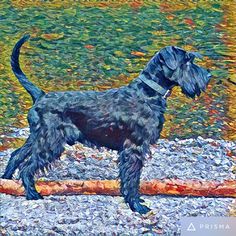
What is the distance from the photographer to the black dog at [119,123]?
3104 millimetres

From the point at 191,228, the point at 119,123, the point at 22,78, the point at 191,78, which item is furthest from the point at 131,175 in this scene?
the point at 22,78

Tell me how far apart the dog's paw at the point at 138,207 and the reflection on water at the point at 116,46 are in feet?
1.00

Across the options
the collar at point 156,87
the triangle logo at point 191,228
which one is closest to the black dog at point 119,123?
→ the collar at point 156,87

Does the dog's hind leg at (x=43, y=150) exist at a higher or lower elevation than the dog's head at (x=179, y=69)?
lower

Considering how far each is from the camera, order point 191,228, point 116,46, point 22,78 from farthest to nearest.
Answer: point 116,46
point 22,78
point 191,228

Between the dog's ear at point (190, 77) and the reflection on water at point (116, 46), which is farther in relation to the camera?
the reflection on water at point (116, 46)

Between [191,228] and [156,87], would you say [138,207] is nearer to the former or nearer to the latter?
[191,228]

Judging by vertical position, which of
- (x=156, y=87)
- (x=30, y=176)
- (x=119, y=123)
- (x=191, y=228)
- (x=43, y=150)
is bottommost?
(x=191, y=228)

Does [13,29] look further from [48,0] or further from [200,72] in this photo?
[200,72]

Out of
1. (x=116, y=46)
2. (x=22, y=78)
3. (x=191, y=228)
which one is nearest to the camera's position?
(x=191, y=228)

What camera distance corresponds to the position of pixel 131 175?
312 cm

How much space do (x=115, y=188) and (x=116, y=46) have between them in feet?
2.15

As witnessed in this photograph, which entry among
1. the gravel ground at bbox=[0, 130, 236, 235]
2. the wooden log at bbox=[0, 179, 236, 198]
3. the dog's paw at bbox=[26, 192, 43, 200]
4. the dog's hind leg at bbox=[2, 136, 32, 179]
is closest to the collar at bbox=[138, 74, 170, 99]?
the gravel ground at bbox=[0, 130, 236, 235]

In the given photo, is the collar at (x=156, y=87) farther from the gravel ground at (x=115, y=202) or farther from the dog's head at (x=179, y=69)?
the gravel ground at (x=115, y=202)
